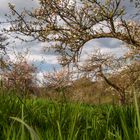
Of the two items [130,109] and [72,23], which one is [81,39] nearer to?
[72,23]

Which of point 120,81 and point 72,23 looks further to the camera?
point 120,81

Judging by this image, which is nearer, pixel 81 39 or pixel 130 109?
pixel 130 109

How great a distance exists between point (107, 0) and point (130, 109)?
40.2 feet

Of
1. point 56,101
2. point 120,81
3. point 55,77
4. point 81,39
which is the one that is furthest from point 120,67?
point 55,77

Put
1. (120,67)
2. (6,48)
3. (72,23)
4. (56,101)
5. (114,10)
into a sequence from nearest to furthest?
(56,101)
(114,10)
(72,23)
(120,67)
(6,48)

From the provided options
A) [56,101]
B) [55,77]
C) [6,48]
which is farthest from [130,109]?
[55,77]

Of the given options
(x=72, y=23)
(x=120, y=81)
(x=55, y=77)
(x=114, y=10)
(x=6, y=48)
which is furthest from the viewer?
(x=55, y=77)

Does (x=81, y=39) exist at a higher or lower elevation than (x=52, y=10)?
lower

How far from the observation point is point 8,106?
3.93m

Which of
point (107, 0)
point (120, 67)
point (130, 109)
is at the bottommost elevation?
point (130, 109)

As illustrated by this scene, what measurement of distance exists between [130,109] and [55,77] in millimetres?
53275

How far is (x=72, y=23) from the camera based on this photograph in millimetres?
16578

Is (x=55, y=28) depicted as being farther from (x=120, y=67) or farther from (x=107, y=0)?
(x=120, y=67)

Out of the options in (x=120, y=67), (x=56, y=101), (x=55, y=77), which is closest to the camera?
(x=56, y=101)
